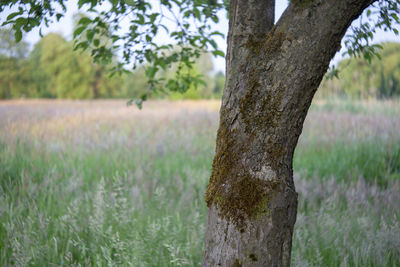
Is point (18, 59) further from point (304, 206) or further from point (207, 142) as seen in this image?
point (304, 206)

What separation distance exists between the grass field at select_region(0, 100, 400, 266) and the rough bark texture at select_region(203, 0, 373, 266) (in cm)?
50

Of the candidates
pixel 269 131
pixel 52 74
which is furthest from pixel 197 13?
pixel 52 74

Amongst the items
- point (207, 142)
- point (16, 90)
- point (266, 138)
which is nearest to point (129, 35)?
point (266, 138)

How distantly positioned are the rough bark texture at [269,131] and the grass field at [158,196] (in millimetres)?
502

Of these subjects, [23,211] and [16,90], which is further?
[16,90]

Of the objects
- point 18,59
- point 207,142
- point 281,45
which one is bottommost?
point 207,142

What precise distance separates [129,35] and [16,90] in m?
49.3

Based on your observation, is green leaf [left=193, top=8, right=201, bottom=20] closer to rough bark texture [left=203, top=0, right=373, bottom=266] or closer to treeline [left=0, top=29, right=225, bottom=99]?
rough bark texture [left=203, top=0, right=373, bottom=266]

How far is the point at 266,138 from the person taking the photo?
1530 millimetres

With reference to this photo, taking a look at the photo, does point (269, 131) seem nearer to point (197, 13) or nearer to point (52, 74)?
point (197, 13)

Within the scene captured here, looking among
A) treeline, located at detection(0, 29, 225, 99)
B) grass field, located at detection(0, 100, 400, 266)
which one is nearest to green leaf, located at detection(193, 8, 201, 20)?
grass field, located at detection(0, 100, 400, 266)

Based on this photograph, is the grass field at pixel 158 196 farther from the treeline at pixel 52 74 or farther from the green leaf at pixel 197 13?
the treeline at pixel 52 74

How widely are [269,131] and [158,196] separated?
172 centimetres

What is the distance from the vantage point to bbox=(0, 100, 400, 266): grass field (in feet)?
7.96
